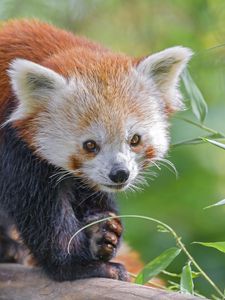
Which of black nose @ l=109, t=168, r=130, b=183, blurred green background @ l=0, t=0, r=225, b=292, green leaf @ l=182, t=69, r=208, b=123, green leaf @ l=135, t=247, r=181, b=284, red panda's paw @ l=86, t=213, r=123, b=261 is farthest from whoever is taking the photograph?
blurred green background @ l=0, t=0, r=225, b=292

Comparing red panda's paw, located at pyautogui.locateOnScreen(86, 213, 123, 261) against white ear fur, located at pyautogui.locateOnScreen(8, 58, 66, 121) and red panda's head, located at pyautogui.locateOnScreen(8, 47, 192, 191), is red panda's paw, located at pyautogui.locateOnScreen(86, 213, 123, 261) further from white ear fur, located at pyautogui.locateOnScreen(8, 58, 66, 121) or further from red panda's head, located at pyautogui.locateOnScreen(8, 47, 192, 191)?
white ear fur, located at pyautogui.locateOnScreen(8, 58, 66, 121)

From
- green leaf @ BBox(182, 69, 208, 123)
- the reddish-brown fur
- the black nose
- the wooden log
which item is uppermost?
the reddish-brown fur

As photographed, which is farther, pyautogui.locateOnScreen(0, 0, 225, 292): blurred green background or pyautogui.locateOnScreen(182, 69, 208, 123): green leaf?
pyautogui.locateOnScreen(0, 0, 225, 292): blurred green background

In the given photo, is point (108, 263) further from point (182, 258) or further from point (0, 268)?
point (182, 258)

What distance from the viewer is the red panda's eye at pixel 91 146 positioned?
3893mm

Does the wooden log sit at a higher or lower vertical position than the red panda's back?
lower

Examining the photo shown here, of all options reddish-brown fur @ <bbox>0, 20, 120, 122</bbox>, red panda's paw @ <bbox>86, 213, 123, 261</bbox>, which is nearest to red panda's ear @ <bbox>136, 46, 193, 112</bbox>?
reddish-brown fur @ <bbox>0, 20, 120, 122</bbox>

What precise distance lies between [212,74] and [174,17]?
2.91 ft

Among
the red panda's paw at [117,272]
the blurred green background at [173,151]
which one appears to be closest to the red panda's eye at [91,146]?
the red panda's paw at [117,272]

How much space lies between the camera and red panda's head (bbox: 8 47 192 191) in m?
3.88

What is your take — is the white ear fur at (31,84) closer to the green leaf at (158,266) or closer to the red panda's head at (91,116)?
the red panda's head at (91,116)

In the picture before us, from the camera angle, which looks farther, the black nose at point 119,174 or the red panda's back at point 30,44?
the red panda's back at point 30,44

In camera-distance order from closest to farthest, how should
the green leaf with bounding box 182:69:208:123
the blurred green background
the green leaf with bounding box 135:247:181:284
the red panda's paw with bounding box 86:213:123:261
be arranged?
the green leaf with bounding box 135:247:181:284
the green leaf with bounding box 182:69:208:123
the red panda's paw with bounding box 86:213:123:261
the blurred green background

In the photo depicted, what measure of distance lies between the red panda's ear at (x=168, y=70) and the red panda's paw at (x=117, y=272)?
710 millimetres
